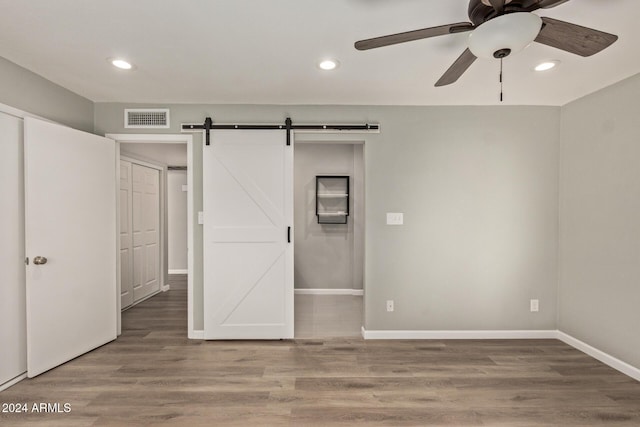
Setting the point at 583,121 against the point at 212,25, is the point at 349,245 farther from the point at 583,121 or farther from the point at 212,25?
the point at 212,25

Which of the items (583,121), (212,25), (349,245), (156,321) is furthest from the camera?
(349,245)

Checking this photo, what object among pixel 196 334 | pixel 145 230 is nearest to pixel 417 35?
pixel 196 334

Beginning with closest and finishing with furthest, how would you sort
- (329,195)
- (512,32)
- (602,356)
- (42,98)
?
(512,32) → (42,98) → (602,356) → (329,195)

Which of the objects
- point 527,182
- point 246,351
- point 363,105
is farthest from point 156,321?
point 527,182

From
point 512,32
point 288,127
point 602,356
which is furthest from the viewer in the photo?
point 288,127

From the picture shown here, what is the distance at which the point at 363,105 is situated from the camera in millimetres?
3158

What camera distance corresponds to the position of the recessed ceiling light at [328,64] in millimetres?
2229

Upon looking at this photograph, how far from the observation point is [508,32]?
47.0 inches

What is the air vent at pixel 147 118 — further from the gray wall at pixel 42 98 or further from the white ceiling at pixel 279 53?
the gray wall at pixel 42 98

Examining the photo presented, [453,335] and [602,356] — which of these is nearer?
[602,356]

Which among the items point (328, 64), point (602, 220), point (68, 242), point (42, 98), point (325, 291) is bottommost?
point (325, 291)

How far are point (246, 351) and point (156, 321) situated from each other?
1506mm

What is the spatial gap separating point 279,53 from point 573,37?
1656 mm

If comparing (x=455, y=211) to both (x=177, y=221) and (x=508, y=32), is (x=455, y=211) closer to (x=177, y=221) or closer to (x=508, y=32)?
(x=508, y=32)
